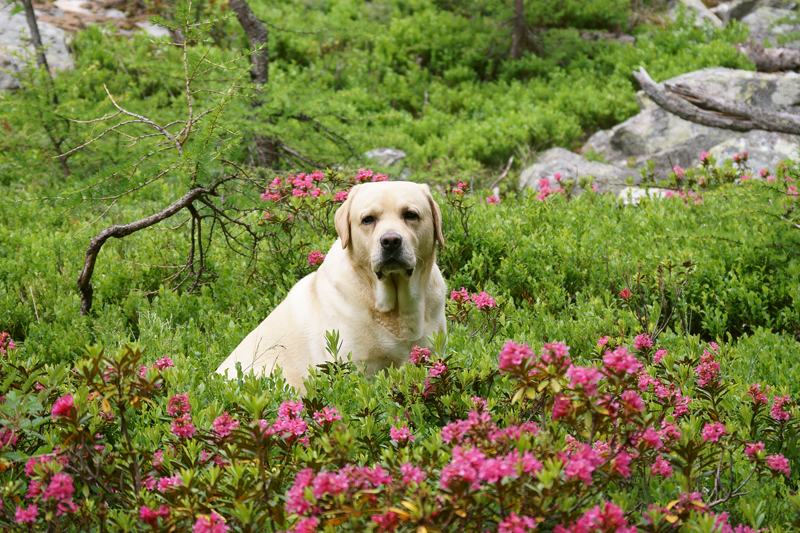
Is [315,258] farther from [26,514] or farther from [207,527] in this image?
[207,527]

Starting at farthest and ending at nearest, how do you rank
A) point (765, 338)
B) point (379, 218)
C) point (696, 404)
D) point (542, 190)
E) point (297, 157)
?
point (297, 157)
point (542, 190)
point (765, 338)
point (379, 218)
point (696, 404)

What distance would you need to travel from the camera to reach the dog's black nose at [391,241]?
3586 mm

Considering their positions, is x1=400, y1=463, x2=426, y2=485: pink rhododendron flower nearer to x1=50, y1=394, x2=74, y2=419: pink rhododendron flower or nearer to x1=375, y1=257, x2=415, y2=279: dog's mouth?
x1=50, y1=394, x2=74, y2=419: pink rhododendron flower

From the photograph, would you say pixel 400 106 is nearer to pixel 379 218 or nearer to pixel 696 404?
pixel 379 218

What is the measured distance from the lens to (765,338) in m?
4.37

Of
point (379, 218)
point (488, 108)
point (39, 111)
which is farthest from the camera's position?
point (488, 108)

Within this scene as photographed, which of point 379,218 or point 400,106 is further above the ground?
point 379,218

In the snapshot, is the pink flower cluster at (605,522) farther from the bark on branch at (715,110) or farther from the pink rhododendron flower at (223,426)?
the bark on branch at (715,110)

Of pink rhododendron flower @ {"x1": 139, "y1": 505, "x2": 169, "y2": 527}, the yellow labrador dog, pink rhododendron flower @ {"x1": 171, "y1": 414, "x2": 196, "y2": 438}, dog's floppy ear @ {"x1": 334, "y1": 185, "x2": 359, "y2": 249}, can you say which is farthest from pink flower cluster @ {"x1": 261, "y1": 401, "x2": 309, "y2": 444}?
dog's floppy ear @ {"x1": 334, "y1": 185, "x2": 359, "y2": 249}

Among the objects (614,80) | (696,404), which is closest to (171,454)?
(696,404)

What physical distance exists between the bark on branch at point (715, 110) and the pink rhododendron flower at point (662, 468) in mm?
4326

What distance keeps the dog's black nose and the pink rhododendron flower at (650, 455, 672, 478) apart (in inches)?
73.5

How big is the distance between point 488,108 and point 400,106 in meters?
1.85

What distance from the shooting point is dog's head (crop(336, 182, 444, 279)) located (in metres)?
3.63
